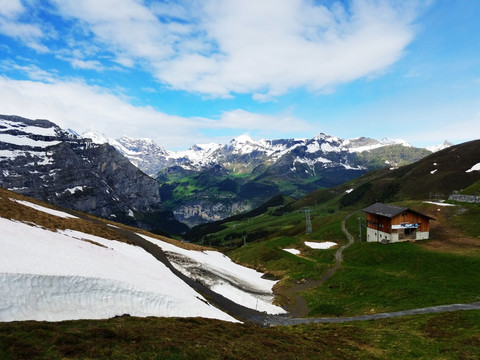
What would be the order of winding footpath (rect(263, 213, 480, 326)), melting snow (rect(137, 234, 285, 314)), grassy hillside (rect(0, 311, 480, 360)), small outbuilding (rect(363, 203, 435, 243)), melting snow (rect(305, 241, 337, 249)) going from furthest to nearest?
melting snow (rect(305, 241, 337, 249))
small outbuilding (rect(363, 203, 435, 243))
melting snow (rect(137, 234, 285, 314))
winding footpath (rect(263, 213, 480, 326))
grassy hillside (rect(0, 311, 480, 360))

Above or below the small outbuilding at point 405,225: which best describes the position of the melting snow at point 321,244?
below

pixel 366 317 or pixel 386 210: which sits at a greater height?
pixel 386 210

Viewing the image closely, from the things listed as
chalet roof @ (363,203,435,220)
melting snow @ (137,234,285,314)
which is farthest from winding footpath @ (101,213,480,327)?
chalet roof @ (363,203,435,220)

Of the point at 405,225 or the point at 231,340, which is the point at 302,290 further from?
the point at 231,340

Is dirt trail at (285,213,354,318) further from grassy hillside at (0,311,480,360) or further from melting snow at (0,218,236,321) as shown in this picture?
melting snow at (0,218,236,321)

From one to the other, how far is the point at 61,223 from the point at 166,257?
19056 millimetres

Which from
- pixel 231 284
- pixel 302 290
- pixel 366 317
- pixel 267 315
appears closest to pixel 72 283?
pixel 267 315

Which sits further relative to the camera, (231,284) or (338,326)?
(231,284)

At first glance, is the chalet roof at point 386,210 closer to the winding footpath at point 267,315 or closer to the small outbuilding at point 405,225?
the small outbuilding at point 405,225

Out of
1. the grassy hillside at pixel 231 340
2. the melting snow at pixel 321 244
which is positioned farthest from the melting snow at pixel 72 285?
the melting snow at pixel 321 244

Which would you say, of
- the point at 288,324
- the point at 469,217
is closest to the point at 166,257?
the point at 288,324

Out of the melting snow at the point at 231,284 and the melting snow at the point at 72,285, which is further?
the melting snow at the point at 231,284

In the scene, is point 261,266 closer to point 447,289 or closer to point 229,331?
point 447,289

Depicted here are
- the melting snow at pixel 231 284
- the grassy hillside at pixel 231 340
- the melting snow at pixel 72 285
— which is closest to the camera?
the grassy hillside at pixel 231 340
